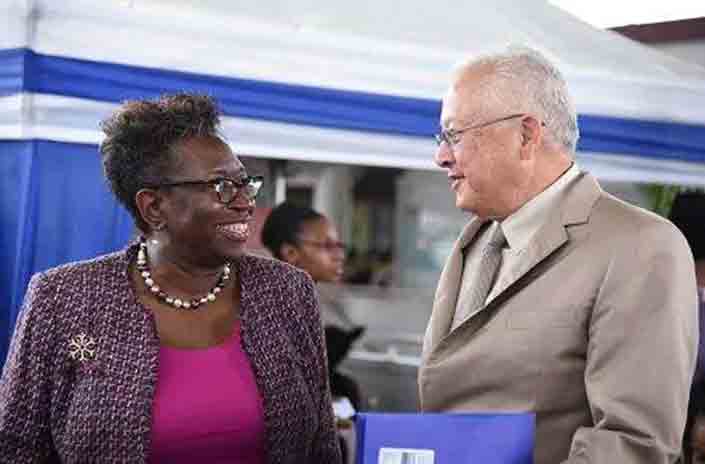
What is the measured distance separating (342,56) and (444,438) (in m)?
1.56

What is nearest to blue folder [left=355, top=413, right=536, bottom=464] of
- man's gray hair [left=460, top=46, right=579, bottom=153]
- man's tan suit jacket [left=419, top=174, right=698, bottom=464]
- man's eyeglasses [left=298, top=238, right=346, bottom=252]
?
man's tan suit jacket [left=419, top=174, right=698, bottom=464]

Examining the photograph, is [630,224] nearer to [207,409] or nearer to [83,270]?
[207,409]

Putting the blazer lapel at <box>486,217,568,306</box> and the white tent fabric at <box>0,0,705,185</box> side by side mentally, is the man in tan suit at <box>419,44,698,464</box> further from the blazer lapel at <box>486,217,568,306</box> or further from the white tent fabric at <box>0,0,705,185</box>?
the white tent fabric at <box>0,0,705,185</box>

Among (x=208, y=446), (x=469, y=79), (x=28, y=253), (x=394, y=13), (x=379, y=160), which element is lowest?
(x=208, y=446)

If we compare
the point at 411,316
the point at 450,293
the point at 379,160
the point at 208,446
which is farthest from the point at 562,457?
the point at 411,316

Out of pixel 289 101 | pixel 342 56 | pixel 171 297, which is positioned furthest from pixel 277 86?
pixel 171 297

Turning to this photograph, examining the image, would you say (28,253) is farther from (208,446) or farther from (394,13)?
(394,13)

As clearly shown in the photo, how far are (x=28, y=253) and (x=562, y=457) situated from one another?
1518mm

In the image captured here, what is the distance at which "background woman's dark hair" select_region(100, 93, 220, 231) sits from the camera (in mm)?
2234

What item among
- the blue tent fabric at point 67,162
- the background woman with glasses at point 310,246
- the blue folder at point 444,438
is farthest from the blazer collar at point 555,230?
the background woman with glasses at point 310,246

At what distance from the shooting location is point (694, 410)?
3.18m

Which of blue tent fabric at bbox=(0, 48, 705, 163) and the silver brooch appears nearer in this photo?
the silver brooch

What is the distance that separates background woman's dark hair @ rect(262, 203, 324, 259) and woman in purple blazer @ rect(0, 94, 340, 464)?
190cm

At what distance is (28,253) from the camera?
8.76 feet
